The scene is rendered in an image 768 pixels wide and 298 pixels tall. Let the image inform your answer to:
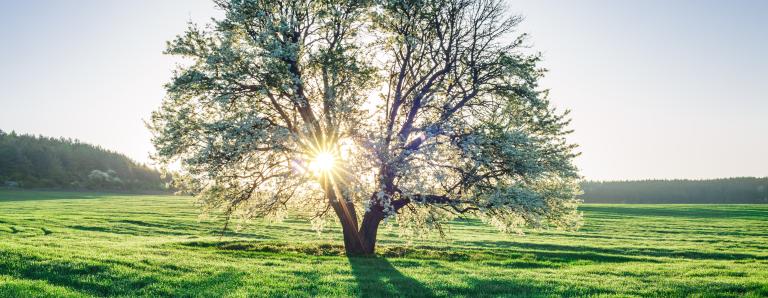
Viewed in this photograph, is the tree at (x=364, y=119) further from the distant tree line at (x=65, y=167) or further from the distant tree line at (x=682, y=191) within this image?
the distant tree line at (x=682, y=191)

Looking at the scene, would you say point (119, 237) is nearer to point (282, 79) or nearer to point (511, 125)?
point (282, 79)

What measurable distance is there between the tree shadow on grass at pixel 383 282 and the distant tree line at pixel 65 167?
119 m

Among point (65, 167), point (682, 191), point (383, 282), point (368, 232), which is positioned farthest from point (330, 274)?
point (682, 191)

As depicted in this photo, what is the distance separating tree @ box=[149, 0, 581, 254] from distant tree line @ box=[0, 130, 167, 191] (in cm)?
11517

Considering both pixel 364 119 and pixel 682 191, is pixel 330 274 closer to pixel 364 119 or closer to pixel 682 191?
pixel 364 119

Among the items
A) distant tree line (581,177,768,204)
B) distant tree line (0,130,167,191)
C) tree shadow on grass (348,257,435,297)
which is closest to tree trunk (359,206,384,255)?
tree shadow on grass (348,257,435,297)

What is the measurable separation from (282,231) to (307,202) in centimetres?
1865

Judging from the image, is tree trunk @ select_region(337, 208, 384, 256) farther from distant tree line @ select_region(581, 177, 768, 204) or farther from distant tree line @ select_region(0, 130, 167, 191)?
distant tree line @ select_region(581, 177, 768, 204)

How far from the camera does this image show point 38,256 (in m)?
18.0

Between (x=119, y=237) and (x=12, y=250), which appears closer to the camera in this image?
(x=12, y=250)

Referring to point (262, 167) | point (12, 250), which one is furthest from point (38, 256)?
point (262, 167)

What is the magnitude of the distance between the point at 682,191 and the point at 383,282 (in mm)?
164565

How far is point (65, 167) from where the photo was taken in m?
139

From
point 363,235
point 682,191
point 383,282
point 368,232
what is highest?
point 682,191
